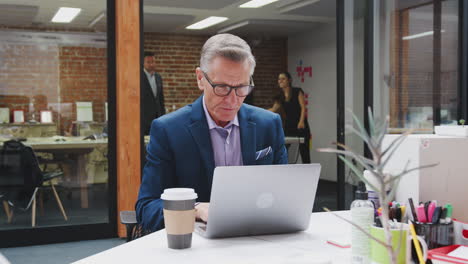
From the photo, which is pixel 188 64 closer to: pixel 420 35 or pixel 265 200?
pixel 420 35

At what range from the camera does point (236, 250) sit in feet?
4.92

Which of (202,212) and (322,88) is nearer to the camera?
(202,212)

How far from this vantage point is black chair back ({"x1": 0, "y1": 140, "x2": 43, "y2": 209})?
4.75m

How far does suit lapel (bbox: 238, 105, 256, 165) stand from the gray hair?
0.93ft

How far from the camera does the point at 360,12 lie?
5457 mm

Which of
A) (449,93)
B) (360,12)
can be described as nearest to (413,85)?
(449,93)

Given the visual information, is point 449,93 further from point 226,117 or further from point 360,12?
point 226,117

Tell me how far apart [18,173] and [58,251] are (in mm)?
869

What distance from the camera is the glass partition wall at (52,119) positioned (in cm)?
473

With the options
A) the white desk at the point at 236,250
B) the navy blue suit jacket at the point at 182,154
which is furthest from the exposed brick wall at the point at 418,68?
the white desk at the point at 236,250

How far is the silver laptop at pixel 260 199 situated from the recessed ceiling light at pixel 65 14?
12.2ft

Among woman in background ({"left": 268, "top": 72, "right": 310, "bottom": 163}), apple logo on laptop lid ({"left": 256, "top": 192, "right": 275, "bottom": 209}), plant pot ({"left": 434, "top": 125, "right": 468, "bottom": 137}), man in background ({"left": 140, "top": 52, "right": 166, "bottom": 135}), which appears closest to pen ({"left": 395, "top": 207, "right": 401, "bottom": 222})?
apple logo on laptop lid ({"left": 256, "top": 192, "right": 275, "bottom": 209})

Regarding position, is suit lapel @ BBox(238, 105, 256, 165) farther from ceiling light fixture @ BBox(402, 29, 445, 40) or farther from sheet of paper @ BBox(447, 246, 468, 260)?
ceiling light fixture @ BBox(402, 29, 445, 40)

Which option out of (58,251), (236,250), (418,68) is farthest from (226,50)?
(418,68)
